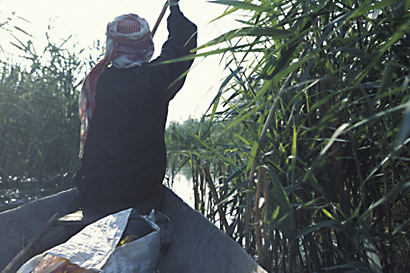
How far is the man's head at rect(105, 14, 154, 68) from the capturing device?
255 centimetres

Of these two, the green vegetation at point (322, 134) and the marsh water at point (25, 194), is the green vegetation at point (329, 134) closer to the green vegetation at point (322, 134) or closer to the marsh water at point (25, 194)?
the green vegetation at point (322, 134)

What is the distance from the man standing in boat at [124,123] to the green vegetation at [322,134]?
396 millimetres

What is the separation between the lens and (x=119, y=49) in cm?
256

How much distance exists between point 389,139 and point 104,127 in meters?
1.59

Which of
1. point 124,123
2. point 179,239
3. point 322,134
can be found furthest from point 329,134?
point 124,123

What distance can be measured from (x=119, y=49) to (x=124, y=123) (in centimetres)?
48

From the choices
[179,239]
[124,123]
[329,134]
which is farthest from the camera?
[124,123]

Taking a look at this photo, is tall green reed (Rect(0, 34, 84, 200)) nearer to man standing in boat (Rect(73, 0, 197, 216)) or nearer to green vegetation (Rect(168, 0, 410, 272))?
man standing in boat (Rect(73, 0, 197, 216))

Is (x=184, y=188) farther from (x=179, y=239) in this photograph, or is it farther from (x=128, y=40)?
(x=179, y=239)

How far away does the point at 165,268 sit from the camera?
2.08 metres

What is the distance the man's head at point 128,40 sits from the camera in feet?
8.36

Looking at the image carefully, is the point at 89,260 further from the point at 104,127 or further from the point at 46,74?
the point at 46,74

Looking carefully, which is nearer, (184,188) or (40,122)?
(40,122)

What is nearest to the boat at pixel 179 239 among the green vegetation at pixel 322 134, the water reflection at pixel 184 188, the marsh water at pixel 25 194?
the green vegetation at pixel 322 134
